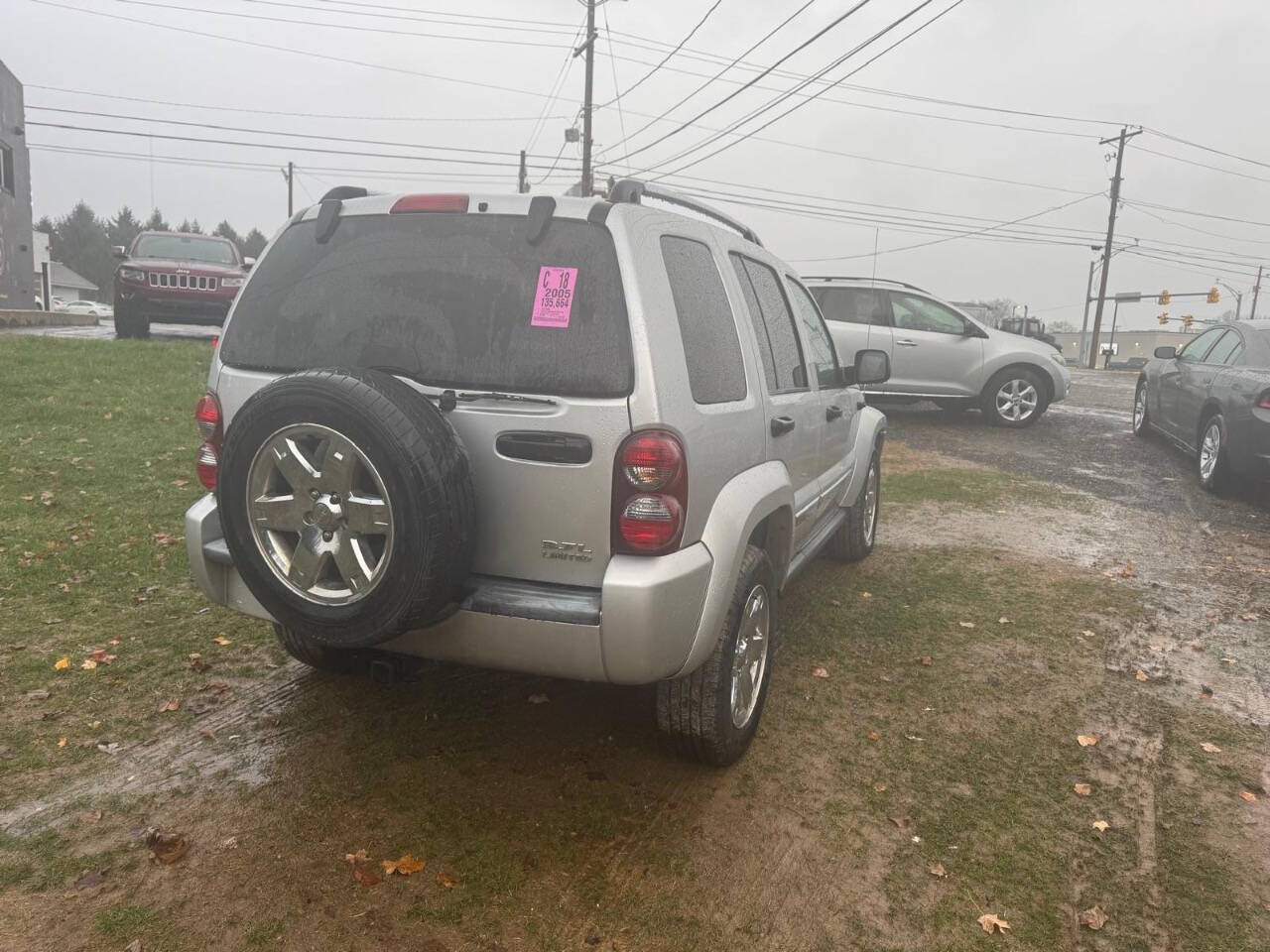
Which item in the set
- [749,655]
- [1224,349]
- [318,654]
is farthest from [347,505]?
[1224,349]

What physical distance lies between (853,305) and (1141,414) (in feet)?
12.8

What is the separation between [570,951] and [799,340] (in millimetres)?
2885

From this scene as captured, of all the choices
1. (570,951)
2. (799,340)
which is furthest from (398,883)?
(799,340)

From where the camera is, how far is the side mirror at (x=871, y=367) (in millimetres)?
5117

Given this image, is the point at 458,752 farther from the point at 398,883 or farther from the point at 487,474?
the point at 487,474

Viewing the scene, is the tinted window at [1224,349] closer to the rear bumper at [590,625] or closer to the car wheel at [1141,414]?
the car wheel at [1141,414]

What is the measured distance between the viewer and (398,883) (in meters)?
2.68

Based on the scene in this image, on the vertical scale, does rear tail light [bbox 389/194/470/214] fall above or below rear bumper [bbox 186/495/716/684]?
above

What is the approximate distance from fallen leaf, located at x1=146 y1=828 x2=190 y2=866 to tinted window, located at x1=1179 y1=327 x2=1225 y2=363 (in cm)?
998

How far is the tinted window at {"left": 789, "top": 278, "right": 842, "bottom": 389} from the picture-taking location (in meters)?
4.63

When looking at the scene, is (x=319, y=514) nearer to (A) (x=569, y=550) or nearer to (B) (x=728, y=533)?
(A) (x=569, y=550)

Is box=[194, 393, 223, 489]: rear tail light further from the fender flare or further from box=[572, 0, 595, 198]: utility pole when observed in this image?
box=[572, 0, 595, 198]: utility pole

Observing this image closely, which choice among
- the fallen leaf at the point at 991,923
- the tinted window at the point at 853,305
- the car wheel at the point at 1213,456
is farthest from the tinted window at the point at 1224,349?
the fallen leaf at the point at 991,923

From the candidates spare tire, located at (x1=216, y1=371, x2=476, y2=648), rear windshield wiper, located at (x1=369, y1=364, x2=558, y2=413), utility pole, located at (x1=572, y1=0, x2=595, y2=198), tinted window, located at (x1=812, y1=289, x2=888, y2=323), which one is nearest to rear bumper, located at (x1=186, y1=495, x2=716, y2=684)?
spare tire, located at (x1=216, y1=371, x2=476, y2=648)
